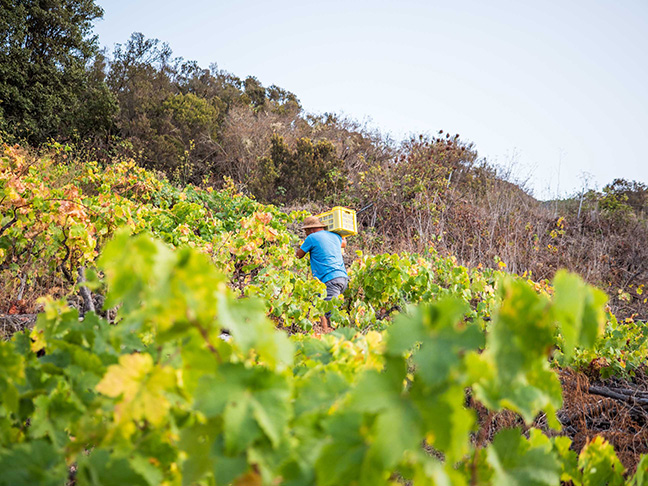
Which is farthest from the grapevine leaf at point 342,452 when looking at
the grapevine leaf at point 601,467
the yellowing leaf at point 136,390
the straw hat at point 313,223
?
the straw hat at point 313,223

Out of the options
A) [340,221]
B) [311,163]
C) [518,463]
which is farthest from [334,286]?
[311,163]

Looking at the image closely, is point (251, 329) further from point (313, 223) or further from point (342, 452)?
point (313, 223)

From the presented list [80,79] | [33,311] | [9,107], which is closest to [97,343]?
[33,311]

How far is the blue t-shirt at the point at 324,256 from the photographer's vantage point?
474cm

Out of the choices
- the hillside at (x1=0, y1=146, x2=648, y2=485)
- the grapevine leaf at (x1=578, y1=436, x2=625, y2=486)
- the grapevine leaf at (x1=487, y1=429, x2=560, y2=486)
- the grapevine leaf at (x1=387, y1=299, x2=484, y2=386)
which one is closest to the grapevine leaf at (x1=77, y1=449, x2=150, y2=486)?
the hillside at (x1=0, y1=146, x2=648, y2=485)

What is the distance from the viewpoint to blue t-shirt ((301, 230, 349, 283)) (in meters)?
4.74

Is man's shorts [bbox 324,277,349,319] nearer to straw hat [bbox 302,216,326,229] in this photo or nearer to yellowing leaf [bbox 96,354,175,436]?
straw hat [bbox 302,216,326,229]

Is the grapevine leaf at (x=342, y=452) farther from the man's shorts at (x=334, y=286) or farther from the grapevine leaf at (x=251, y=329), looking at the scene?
the man's shorts at (x=334, y=286)

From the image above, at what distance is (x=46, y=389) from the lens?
29.5 inches

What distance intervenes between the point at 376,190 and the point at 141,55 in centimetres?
1241

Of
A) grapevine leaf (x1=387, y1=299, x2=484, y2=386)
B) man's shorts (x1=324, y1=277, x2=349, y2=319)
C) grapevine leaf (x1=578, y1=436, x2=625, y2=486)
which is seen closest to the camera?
grapevine leaf (x1=387, y1=299, x2=484, y2=386)

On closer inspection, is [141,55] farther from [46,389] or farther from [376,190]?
[46,389]

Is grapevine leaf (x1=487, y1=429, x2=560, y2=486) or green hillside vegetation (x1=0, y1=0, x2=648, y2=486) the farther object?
grapevine leaf (x1=487, y1=429, x2=560, y2=486)

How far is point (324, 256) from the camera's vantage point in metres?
4.74
